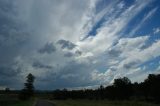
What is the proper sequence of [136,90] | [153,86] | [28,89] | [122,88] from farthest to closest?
[28,89] → [136,90] → [122,88] → [153,86]

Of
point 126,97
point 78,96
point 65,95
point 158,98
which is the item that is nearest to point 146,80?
point 126,97

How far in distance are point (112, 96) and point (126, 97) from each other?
6.79 metres

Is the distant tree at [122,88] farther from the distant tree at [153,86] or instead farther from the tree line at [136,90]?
the distant tree at [153,86]

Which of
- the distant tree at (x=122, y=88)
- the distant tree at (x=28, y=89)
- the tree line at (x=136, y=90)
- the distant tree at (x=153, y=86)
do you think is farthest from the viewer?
the distant tree at (x=28, y=89)

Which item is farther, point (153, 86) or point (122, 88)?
point (122, 88)

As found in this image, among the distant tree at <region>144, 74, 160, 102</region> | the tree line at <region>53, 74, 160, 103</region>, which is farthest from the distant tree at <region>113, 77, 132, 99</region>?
the distant tree at <region>144, 74, 160, 102</region>

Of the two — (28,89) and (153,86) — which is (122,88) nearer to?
(153,86)

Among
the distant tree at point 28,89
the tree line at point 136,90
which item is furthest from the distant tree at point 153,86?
the distant tree at point 28,89

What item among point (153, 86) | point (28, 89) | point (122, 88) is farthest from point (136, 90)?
point (28, 89)

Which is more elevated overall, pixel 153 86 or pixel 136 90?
pixel 136 90

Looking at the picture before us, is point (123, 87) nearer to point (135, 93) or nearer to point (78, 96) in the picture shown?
point (135, 93)

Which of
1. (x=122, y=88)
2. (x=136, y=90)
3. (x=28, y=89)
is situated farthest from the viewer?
(x=28, y=89)

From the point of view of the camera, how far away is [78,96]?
152 meters

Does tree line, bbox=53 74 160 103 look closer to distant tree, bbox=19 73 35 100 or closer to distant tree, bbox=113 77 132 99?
distant tree, bbox=113 77 132 99
